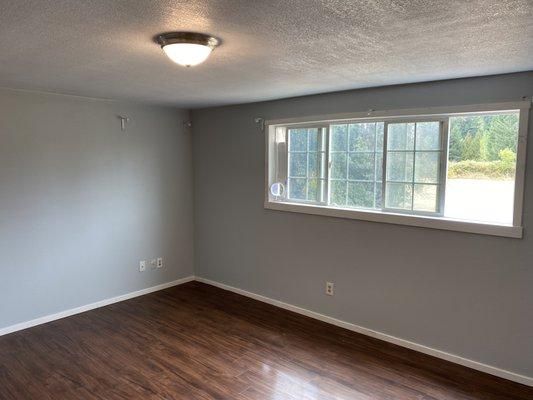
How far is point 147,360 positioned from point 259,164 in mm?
2194

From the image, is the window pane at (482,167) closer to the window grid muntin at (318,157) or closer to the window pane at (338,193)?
the window pane at (338,193)

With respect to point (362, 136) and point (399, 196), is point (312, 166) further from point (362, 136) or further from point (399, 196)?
point (399, 196)

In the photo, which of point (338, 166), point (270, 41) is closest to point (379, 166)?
point (338, 166)

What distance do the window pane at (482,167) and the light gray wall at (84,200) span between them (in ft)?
10.1

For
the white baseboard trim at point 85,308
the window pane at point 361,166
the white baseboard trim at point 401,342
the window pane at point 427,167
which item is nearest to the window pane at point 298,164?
Result: the window pane at point 361,166

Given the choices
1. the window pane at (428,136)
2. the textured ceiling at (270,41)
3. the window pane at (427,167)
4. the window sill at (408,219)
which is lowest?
the window sill at (408,219)

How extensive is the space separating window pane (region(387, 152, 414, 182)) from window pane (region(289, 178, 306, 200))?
94 cm

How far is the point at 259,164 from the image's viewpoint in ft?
14.4

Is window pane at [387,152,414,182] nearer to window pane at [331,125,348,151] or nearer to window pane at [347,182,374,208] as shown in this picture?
window pane at [347,182,374,208]

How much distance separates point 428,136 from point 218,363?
2.43 metres

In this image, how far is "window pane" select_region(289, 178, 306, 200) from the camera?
13.6ft

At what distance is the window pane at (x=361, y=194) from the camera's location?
3.65m

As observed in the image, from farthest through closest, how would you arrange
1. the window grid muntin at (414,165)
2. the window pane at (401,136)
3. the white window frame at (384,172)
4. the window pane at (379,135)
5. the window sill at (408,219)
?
1. the window pane at (379,135)
2. the window pane at (401,136)
3. the window grid muntin at (414,165)
4. the window sill at (408,219)
5. the white window frame at (384,172)

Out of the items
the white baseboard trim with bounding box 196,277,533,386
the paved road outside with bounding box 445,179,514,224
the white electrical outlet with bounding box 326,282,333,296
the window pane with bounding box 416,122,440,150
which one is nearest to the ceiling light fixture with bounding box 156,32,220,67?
the window pane with bounding box 416,122,440,150
